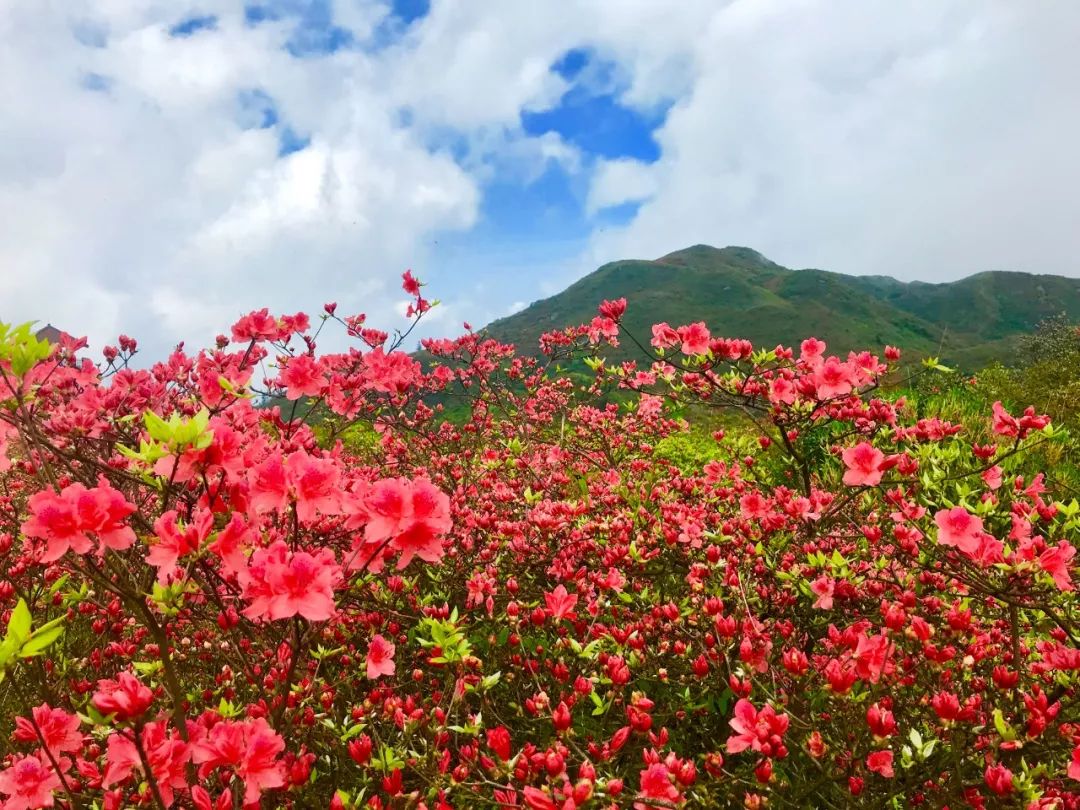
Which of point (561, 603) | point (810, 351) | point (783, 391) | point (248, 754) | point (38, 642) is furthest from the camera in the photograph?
point (810, 351)

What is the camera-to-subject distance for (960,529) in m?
2.10

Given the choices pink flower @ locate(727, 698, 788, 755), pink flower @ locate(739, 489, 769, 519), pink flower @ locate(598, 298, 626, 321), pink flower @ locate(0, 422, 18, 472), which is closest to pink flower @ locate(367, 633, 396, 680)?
pink flower @ locate(727, 698, 788, 755)

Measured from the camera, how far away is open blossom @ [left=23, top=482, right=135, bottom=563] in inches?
55.7

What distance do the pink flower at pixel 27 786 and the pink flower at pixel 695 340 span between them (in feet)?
10.1

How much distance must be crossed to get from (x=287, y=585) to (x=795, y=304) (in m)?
82.7

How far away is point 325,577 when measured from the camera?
146cm

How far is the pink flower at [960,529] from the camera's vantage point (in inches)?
81.9

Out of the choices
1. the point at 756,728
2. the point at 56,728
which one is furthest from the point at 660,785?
the point at 56,728

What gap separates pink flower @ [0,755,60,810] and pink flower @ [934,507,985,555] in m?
2.91

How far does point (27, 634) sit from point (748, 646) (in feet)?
6.71

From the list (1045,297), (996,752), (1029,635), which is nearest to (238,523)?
(996,752)

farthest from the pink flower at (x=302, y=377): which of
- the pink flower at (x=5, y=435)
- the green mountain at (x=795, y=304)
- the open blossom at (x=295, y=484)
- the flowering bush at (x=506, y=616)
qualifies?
the green mountain at (x=795, y=304)

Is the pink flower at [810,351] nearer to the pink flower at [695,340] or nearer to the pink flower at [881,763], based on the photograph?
the pink flower at [695,340]

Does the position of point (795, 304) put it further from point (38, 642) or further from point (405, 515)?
point (38, 642)
